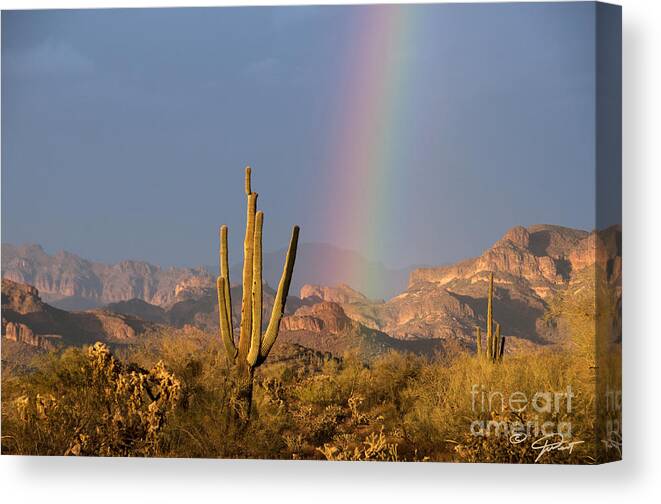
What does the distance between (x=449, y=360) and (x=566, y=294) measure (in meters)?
1.72

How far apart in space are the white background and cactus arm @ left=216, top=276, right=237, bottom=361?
1.40m

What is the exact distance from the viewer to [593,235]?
45.2ft

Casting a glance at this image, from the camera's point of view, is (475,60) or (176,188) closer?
(475,60)

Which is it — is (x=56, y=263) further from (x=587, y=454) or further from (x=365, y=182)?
(x=587, y=454)

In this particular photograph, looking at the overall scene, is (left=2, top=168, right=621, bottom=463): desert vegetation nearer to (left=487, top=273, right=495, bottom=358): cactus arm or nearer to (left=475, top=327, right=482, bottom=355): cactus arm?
(left=487, top=273, right=495, bottom=358): cactus arm

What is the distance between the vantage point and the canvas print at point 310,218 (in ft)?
46.3

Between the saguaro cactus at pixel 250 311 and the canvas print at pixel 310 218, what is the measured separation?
1.1 inches

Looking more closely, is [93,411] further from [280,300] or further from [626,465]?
[626,465]

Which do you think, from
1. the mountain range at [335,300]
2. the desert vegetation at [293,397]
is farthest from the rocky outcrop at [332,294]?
the desert vegetation at [293,397]

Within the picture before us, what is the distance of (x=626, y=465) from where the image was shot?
13.9 meters

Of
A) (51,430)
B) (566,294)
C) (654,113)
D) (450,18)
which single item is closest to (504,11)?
(450,18)
